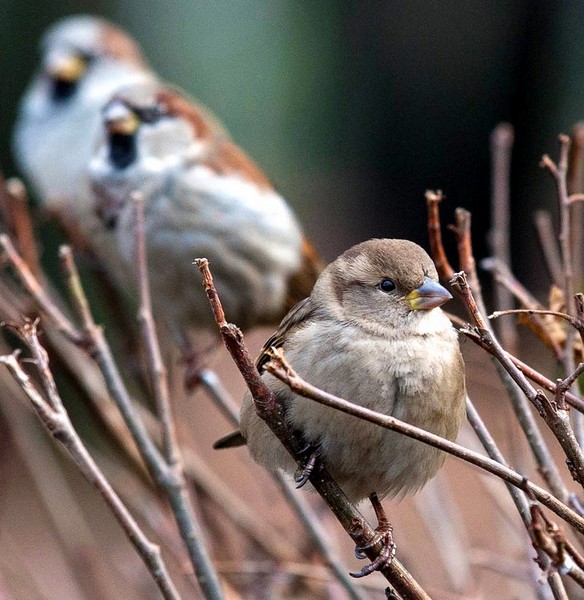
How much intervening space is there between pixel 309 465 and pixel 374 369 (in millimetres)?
192

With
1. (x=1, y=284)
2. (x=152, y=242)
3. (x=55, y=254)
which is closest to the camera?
(x=1, y=284)

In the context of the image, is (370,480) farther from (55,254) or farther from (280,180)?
(280,180)

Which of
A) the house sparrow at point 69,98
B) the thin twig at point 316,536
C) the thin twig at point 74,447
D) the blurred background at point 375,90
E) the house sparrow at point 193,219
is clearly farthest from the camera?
the blurred background at point 375,90

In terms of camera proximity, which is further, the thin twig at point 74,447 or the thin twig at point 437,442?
the thin twig at point 74,447

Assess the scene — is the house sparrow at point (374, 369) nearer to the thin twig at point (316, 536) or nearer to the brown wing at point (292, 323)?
the brown wing at point (292, 323)

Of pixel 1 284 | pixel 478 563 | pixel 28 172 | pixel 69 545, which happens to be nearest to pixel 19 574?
pixel 69 545

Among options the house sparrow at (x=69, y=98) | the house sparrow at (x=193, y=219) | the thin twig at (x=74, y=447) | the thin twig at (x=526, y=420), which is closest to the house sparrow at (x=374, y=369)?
the thin twig at (x=526, y=420)

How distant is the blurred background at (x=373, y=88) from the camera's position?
789 cm

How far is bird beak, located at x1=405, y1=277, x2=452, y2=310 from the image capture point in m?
1.76

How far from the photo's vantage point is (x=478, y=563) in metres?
2.05

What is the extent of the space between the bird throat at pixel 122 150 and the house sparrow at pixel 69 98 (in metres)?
0.80

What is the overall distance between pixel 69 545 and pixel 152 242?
1127mm

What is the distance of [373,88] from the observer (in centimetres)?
902

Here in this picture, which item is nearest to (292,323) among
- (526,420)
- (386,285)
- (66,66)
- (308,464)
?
(386,285)
